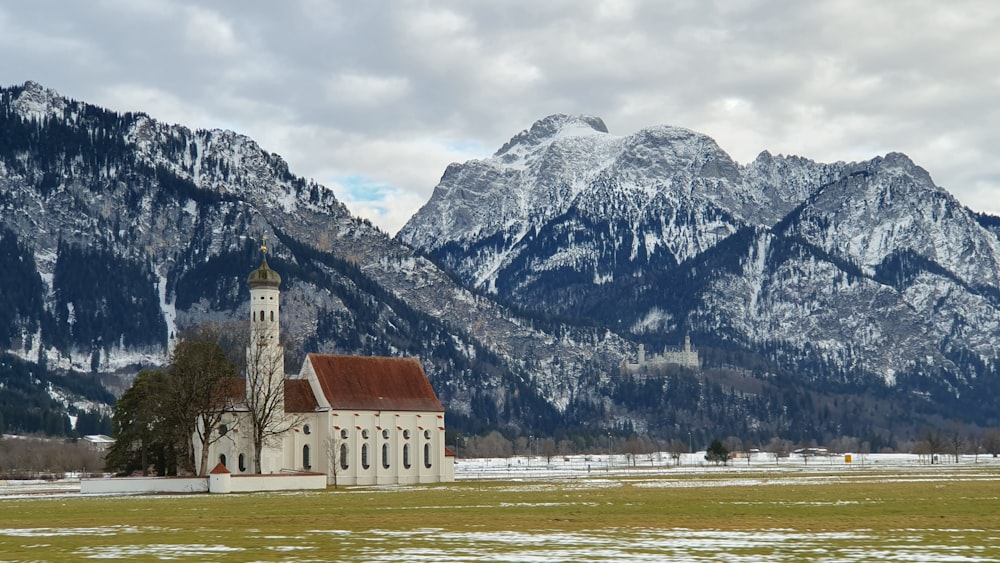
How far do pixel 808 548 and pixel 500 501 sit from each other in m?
38.3

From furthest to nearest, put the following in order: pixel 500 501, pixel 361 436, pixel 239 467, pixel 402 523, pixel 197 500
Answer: pixel 361 436
pixel 239 467
pixel 197 500
pixel 500 501
pixel 402 523

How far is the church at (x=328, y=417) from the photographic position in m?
123

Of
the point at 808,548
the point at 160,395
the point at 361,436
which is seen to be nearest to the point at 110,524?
the point at 808,548

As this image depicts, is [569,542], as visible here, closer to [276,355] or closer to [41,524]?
[41,524]

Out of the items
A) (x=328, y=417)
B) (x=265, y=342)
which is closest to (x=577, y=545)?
(x=265, y=342)

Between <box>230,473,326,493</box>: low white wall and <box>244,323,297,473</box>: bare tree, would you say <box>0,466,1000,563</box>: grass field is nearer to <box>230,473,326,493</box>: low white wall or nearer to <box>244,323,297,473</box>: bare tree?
<box>230,473,326,493</box>: low white wall

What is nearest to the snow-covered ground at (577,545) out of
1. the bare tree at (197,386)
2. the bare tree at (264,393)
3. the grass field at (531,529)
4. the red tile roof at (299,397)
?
the grass field at (531,529)

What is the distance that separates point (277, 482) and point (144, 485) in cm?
1046

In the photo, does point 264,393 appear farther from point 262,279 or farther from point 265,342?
point 262,279

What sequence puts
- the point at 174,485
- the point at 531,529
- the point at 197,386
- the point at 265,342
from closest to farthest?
the point at 531,529, the point at 174,485, the point at 197,386, the point at 265,342

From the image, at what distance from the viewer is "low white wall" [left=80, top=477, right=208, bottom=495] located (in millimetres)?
104438

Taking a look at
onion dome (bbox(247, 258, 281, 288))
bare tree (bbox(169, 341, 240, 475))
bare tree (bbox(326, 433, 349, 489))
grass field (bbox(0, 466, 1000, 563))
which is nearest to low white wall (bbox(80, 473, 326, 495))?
bare tree (bbox(169, 341, 240, 475))

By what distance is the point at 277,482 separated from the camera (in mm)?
107938

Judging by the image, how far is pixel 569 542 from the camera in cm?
4581
